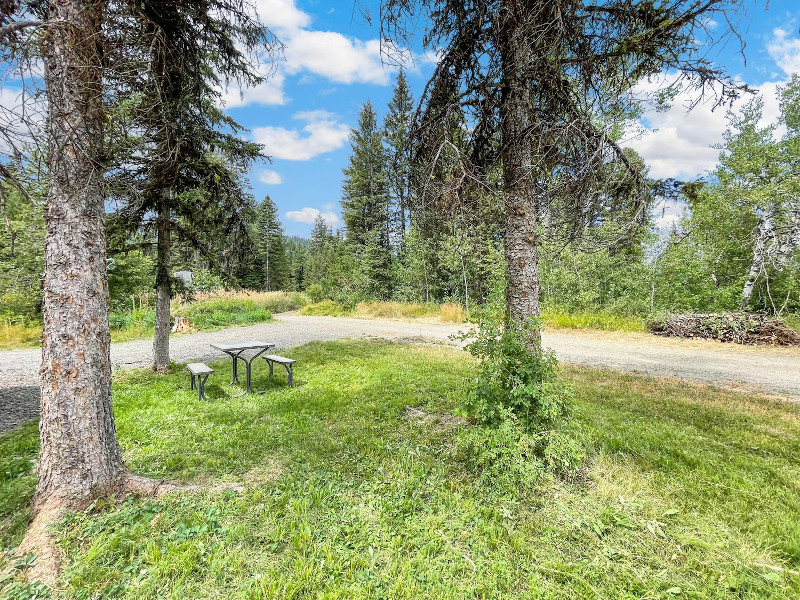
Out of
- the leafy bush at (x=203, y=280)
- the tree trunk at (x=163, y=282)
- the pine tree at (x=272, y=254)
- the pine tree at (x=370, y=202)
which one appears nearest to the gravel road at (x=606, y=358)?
the tree trunk at (x=163, y=282)

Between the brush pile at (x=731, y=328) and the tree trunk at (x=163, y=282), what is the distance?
40.7 feet

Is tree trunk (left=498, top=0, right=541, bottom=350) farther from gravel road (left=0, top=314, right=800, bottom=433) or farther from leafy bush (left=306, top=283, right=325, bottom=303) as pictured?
leafy bush (left=306, top=283, right=325, bottom=303)

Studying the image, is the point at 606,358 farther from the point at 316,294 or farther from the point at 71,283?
the point at 316,294

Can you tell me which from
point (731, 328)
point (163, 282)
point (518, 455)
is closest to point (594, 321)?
point (731, 328)

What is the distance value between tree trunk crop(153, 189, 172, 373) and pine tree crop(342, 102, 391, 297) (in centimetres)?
1566

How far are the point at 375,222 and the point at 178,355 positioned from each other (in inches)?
637

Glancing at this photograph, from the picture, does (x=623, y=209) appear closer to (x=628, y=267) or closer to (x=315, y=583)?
(x=315, y=583)

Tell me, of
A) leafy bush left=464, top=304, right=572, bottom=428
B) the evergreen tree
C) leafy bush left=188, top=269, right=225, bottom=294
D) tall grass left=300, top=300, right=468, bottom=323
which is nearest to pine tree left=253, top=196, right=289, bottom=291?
the evergreen tree

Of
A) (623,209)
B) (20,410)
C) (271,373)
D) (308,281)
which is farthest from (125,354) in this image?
(308,281)

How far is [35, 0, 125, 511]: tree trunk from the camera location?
2332 mm

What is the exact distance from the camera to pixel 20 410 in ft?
16.1

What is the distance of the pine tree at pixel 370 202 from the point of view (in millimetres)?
22156

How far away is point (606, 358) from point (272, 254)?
37471 mm

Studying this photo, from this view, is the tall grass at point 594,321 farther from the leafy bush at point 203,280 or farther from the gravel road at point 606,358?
the leafy bush at point 203,280
